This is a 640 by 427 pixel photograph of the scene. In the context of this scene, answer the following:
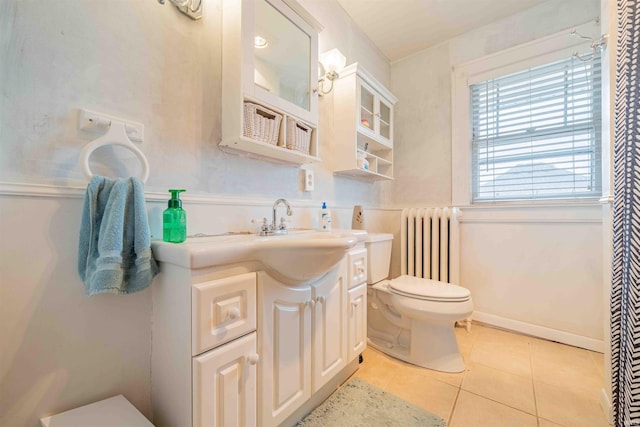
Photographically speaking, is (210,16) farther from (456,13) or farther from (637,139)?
(456,13)

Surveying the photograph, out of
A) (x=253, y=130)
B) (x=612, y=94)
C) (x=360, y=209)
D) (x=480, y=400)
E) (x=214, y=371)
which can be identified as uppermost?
(x=612, y=94)

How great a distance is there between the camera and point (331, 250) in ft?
2.77

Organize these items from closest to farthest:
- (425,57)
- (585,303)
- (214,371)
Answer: (214,371) → (585,303) → (425,57)

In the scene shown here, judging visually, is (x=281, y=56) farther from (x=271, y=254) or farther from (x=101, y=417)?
A: (x=101, y=417)

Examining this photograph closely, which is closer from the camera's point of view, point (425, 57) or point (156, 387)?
point (156, 387)

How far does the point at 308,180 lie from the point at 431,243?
3.87ft

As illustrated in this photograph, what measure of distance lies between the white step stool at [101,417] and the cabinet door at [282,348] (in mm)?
344

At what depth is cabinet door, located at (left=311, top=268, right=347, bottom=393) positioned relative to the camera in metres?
1.05

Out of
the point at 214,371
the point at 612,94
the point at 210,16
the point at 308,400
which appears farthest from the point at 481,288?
the point at 210,16

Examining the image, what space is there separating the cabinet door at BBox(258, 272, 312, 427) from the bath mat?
17 cm

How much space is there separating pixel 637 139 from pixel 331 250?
97 cm

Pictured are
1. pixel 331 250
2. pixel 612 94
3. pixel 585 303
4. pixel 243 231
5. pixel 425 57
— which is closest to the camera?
pixel 331 250

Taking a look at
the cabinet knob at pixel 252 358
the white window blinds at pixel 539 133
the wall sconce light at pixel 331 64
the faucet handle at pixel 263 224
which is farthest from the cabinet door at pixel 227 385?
the white window blinds at pixel 539 133

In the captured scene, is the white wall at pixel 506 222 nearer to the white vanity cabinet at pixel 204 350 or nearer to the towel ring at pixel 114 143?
the white vanity cabinet at pixel 204 350
